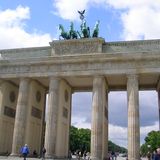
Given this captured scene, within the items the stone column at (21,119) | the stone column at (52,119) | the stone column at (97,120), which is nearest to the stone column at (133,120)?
the stone column at (97,120)

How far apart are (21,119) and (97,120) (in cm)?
1046

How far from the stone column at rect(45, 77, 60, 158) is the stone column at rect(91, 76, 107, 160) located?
5.07 metres

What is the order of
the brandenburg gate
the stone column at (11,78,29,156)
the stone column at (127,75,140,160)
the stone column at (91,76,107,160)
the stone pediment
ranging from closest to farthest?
1. the stone column at (127,75,140,160)
2. the stone column at (91,76,107,160)
3. the brandenburg gate
4. the stone column at (11,78,29,156)
5. the stone pediment

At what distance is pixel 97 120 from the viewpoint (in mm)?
39031

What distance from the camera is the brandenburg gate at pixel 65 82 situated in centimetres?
3894

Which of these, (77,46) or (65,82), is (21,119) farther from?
(77,46)

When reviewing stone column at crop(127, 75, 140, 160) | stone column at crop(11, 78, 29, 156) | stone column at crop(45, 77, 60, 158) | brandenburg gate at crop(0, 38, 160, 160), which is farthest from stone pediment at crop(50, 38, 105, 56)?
stone column at crop(127, 75, 140, 160)

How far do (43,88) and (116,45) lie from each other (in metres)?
14.5

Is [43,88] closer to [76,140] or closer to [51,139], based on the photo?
[51,139]

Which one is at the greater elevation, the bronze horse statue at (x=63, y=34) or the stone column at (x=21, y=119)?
the bronze horse statue at (x=63, y=34)

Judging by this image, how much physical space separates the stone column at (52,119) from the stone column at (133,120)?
9630mm

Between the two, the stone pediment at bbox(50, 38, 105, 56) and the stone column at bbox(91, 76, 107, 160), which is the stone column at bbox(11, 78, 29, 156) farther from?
the stone column at bbox(91, 76, 107, 160)

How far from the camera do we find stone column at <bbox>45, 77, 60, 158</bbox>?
39.6m

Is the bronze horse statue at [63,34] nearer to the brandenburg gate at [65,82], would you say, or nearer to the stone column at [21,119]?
the brandenburg gate at [65,82]
